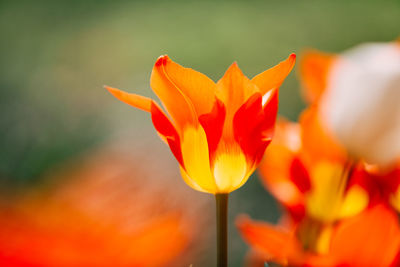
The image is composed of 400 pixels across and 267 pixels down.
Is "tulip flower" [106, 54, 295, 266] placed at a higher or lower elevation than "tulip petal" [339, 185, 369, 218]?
higher

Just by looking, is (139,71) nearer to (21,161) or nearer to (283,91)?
(283,91)

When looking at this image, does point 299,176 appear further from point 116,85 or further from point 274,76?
point 116,85

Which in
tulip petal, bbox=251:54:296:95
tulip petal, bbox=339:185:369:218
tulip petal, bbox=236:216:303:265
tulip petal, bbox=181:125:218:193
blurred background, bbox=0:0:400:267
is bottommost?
blurred background, bbox=0:0:400:267

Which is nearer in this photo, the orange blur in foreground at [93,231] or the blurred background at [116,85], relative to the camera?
the orange blur in foreground at [93,231]

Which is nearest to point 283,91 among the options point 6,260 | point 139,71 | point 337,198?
point 139,71

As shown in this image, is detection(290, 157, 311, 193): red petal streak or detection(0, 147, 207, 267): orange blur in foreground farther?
detection(290, 157, 311, 193): red petal streak
